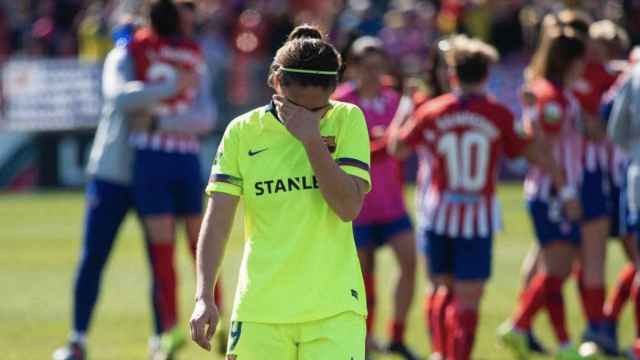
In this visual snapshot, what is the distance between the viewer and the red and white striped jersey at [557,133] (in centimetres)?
1066

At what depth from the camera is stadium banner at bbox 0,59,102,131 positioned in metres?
26.7

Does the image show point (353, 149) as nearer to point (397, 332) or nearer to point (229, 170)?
point (229, 170)

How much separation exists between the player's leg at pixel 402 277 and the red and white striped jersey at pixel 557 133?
0.93 meters

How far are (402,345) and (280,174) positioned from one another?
15.7 ft

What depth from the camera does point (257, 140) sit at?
6629 mm

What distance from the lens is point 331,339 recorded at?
21.3 feet

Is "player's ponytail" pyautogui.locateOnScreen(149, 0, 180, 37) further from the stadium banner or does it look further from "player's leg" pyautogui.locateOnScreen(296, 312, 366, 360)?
the stadium banner

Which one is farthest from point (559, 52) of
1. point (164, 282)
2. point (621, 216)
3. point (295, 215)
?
point (295, 215)

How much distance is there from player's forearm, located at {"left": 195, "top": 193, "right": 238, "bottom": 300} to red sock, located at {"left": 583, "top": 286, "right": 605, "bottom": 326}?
5.02m

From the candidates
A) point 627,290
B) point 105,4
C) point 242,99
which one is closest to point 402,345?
point 627,290

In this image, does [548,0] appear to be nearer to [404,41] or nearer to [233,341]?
[404,41]

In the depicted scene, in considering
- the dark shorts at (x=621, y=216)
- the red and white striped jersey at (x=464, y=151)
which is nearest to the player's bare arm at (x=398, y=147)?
the red and white striped jersey at (x=464, y=151)

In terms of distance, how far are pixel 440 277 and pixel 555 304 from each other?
1362 millimetres

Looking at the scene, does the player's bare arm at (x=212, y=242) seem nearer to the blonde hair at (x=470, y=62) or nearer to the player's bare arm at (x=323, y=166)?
the player's bare arm at (x=323, y=166)
